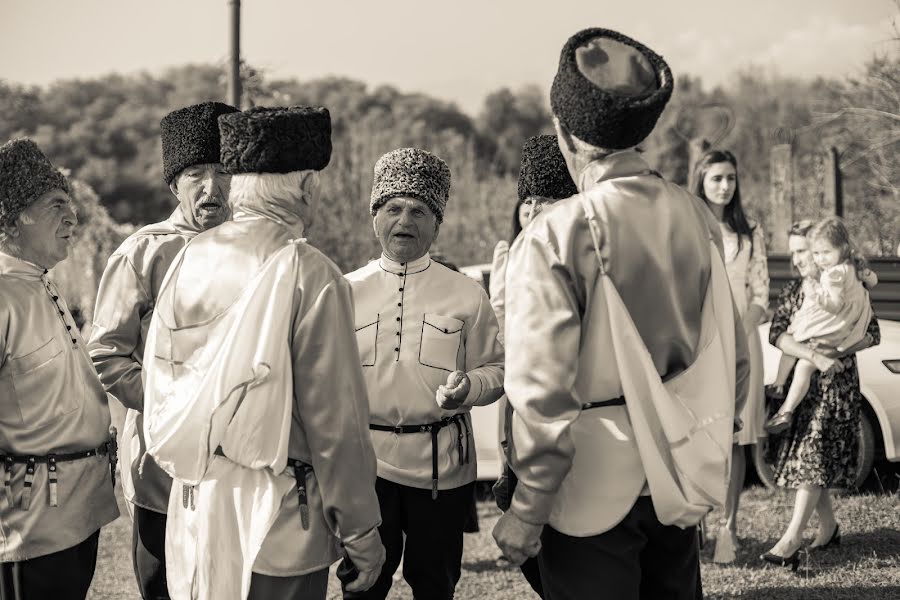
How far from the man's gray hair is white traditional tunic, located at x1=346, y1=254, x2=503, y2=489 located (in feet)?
3.56

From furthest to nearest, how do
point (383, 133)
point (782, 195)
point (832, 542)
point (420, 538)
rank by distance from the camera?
point (383, 133), point (782, 195), point (832, 542), point (420, 538)

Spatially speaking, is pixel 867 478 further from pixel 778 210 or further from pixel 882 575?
pixel 778 210

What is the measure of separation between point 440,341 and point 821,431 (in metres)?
2.77

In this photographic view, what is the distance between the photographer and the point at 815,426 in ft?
17.9

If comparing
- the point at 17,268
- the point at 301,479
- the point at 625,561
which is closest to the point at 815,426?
the point at 625,561

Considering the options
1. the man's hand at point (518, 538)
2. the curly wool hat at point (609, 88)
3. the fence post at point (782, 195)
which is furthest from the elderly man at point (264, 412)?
the fence post at point (782, 195)

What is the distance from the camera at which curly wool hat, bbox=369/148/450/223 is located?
380cm

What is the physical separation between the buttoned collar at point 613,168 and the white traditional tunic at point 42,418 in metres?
1.76

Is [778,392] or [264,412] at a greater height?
[264,412]

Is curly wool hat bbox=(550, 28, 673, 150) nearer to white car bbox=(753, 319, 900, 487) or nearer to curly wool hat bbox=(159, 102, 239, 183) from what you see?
curly wool hat bbox=(159, 102, 239, 183)

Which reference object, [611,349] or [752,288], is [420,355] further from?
[752,288]

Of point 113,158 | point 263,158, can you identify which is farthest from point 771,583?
point 113,158

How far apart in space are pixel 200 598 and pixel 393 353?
1.40m

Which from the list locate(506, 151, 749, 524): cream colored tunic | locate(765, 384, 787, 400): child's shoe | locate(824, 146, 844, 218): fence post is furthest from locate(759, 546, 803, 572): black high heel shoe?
locate(824, 146, 844, 218): fence post
